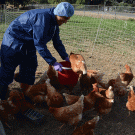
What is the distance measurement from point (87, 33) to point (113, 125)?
7303 millimetres

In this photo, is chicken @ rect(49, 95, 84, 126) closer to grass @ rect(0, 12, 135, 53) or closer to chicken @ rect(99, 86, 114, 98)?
chicken @ rect(99, 86, 114, 98)

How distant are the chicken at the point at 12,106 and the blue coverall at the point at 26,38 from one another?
1.30 ft

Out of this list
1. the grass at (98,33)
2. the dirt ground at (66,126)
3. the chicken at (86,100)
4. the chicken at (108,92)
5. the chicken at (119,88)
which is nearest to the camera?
the dirt ground at (66,126)

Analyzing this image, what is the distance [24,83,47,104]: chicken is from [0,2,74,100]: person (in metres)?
0.45

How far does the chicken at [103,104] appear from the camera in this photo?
259 centimetres

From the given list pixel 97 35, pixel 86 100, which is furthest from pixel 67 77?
pixel 97 35

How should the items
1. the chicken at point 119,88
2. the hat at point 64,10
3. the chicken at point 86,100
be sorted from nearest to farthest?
the hat at point 64,10
the chicken at point 86,100
the chicken at point 119,88

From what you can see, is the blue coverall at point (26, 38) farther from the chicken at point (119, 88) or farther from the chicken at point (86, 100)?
the chicken at point (119, 88)

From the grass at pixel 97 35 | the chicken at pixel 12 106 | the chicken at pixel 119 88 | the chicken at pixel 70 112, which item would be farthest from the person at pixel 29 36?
the grass at pixel 97 35

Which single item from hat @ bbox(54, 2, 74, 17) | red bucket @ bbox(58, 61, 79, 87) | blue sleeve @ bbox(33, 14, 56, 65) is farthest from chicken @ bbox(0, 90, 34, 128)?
hat @ bbox(54, 2, 74, 17)

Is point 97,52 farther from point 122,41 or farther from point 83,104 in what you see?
point 83,104

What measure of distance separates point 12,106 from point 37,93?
22.0 inches

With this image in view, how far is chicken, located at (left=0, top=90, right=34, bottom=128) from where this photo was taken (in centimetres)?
235

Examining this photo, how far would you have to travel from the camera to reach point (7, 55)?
8.29 feet
